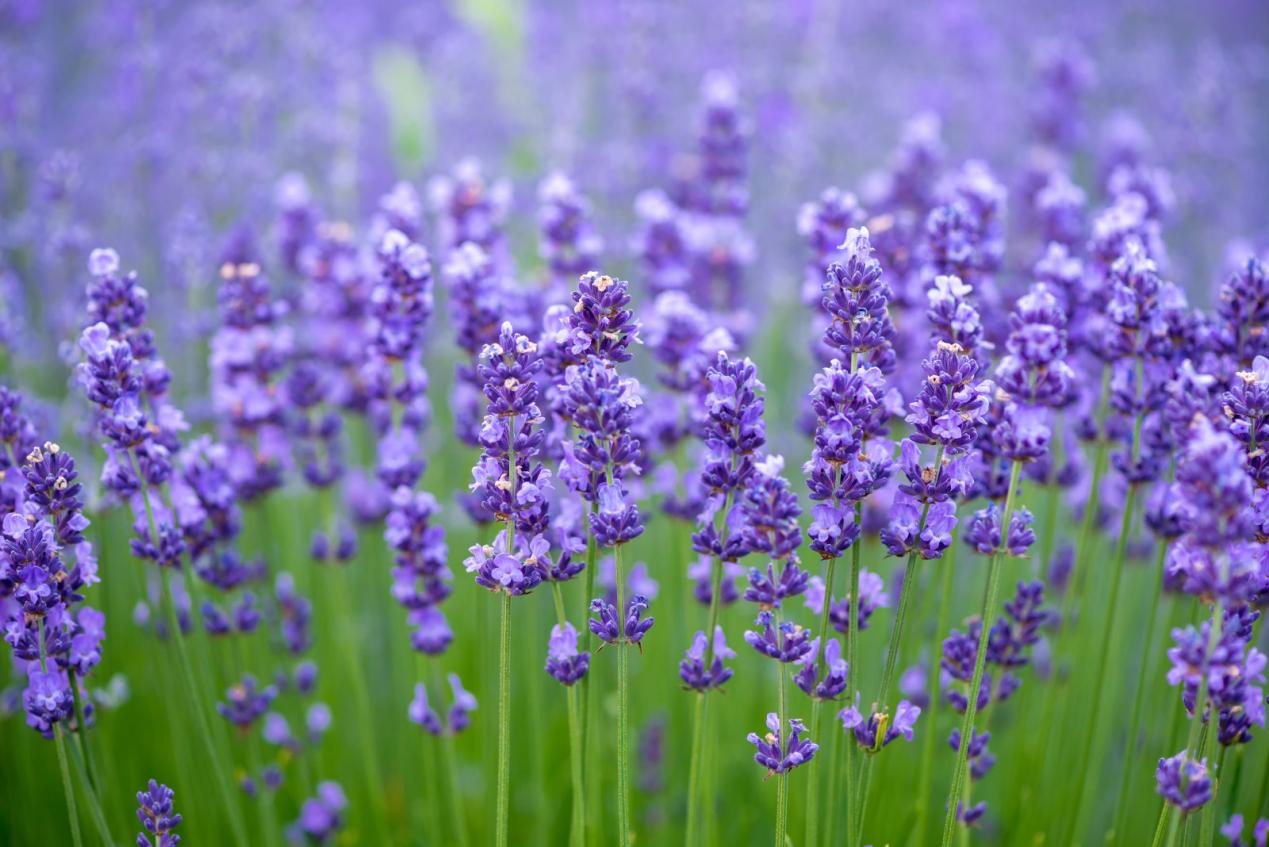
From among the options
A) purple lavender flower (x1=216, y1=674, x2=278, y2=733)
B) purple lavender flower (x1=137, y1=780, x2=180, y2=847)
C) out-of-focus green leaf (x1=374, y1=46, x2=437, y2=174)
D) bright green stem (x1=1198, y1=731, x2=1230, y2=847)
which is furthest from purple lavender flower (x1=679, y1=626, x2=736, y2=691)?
out-of-focus green leaf (x1=374, y1=46, x2=437, y2=174)

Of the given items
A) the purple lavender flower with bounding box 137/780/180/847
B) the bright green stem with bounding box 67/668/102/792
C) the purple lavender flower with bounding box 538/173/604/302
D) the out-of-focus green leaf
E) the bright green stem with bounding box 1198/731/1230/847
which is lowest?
the purple lavender flower with bounding box 137/780/180/847

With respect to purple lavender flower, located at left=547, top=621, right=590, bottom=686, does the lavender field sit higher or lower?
higher

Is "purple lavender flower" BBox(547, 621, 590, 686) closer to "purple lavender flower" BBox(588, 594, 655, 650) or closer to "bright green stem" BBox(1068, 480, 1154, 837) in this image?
"purple lavender flower" BBox(588, 594, 655, 650)

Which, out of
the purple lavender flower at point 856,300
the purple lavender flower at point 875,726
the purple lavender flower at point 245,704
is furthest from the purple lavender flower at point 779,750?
the purple lavender flower at point 245,704

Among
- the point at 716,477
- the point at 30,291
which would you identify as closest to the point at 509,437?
the point at 716,477

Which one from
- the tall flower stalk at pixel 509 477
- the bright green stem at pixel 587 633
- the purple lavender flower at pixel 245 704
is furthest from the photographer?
the purple lavender flower at pixel 245 704

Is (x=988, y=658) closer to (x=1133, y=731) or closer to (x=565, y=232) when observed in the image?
(x=1133, y=731)

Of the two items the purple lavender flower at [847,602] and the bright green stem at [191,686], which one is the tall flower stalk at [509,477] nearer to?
the purple lavender flower at [847,602]

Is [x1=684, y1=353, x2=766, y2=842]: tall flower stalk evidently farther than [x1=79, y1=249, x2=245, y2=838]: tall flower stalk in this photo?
No
